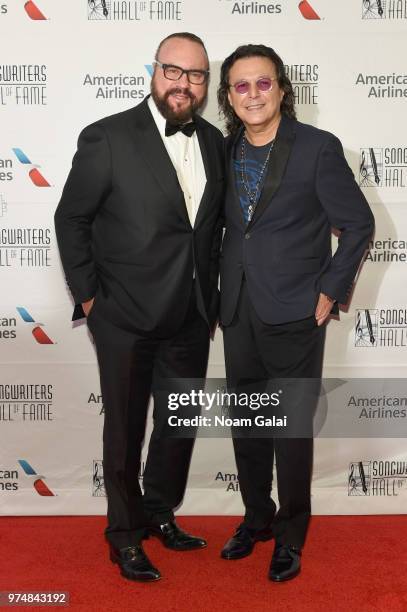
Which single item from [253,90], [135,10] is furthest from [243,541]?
[135,10]

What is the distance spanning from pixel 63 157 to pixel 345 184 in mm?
1169

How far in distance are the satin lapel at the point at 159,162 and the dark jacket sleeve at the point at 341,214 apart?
458 mm

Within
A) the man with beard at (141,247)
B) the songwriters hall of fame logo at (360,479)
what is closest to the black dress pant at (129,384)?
the man with beard at (141,247)

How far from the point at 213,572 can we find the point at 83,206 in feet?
4.43

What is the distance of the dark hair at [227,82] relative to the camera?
8.35ft

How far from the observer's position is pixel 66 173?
118 inches

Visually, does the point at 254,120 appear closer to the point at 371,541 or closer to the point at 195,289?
the point at 195,289

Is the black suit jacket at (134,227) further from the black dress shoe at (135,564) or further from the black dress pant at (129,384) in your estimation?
the black dress shoe at (135,564)

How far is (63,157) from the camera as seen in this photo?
298cm

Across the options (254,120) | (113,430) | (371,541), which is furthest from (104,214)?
(371,541)

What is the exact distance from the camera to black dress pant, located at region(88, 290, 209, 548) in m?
2.57

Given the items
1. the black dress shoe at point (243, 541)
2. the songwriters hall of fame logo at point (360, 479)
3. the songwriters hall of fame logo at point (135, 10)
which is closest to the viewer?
the black dress shoe at point (243, 541)

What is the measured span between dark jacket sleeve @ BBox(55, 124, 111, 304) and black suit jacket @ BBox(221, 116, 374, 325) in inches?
18.6

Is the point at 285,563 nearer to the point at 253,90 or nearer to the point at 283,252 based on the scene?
the point at 283,252
